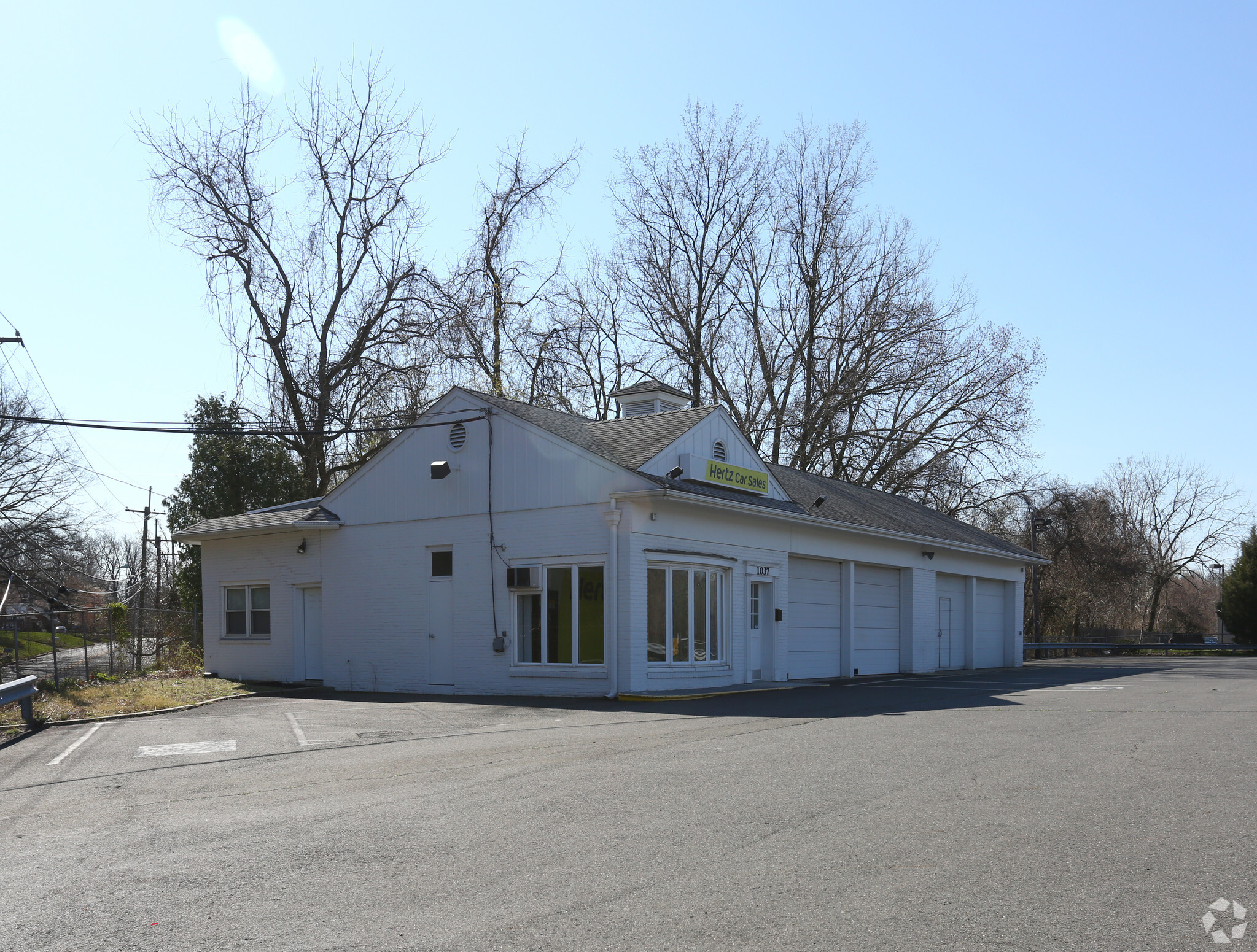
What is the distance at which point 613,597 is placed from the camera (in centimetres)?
1930

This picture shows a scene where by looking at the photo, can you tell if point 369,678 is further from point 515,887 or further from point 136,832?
point 515,887

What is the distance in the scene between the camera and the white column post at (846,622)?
25812 mm

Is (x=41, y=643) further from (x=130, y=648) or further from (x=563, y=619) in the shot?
(x=563, y=619)

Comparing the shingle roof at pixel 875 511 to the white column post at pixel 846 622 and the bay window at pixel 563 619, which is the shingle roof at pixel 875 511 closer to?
the white column post at pixel 846 622

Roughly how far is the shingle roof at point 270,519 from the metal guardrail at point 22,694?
27.6 ft

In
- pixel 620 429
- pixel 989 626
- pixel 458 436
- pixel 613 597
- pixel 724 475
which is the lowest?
pixel 989 626

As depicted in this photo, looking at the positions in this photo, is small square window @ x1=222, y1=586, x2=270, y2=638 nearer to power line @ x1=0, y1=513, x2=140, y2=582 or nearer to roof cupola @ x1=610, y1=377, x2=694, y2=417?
roof cupola @ x1=610, y1=377, x2=694, y2=417

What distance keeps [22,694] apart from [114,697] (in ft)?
11.9

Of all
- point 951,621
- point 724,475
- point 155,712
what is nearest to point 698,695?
point 724,475

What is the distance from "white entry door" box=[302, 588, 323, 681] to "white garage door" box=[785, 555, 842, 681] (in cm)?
1020

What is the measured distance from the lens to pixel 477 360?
119ft

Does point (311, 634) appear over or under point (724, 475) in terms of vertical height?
under

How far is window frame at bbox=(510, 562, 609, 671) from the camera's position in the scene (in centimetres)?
1966

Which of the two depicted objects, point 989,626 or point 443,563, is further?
point 989,626
